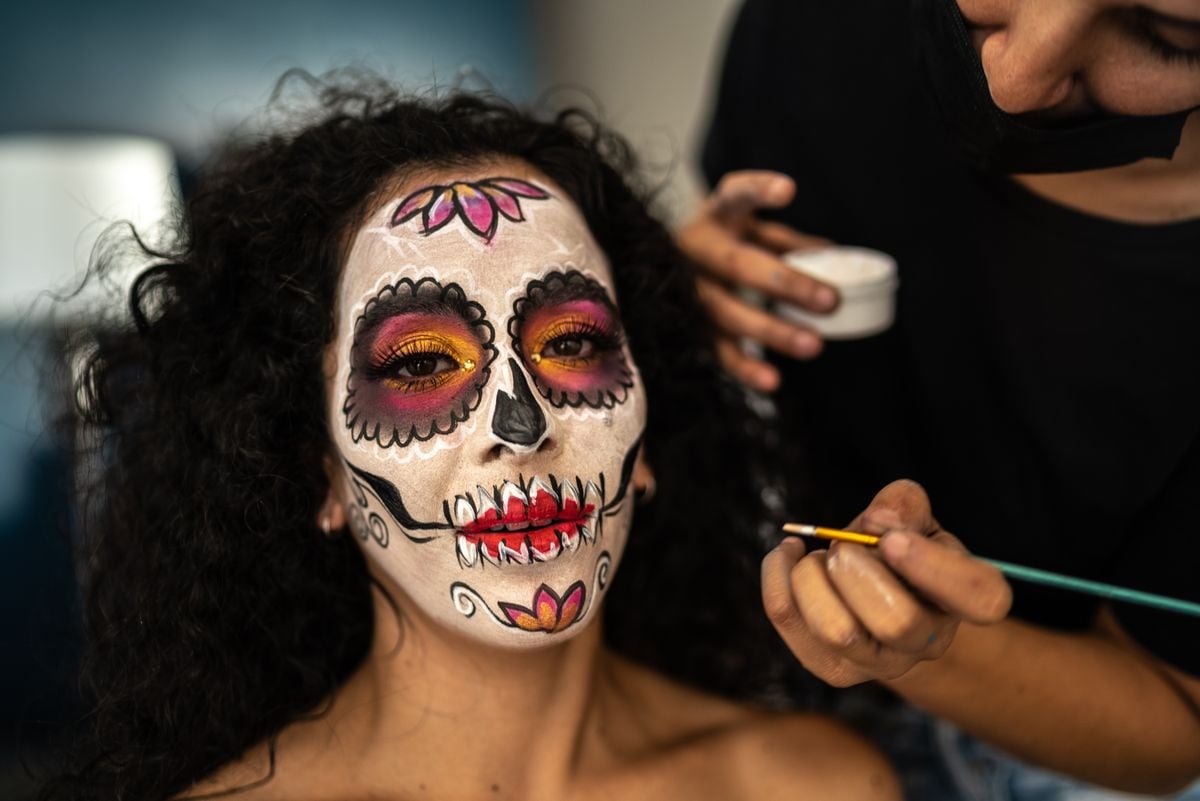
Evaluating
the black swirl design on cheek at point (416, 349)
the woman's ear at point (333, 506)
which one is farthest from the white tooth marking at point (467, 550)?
the woman's ear at point (333, 506)

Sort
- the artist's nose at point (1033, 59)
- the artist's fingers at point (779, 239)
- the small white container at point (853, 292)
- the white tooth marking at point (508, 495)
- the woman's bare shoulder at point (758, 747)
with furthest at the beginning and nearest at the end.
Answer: the artist's fingers at point (779, 239), the small white container at point (853, 292), the woman's bare shoulder at point (758, 747), the white tooth marking at point (508, 495), the artist's nose at point (1033, 59)

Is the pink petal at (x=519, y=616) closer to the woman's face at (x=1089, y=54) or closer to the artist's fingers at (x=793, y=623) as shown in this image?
the artist's fingers at (x=793, y=623)

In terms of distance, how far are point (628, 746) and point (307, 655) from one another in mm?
405

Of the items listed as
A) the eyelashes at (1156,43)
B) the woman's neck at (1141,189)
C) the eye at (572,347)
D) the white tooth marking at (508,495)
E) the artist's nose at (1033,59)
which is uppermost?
the eyelashes at (1156,43)

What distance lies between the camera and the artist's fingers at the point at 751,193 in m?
1.51

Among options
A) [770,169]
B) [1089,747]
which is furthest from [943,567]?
[770,169]

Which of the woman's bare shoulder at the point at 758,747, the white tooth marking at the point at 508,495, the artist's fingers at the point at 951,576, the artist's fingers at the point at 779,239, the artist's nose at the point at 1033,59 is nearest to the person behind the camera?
the artist's fingers at the point at 951,576

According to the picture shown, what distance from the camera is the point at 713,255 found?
1.56 metres

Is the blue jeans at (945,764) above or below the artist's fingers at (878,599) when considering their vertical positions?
below

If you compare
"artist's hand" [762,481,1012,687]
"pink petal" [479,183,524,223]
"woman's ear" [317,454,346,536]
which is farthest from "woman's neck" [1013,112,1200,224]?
"woman's ear" [317,454,346,536]

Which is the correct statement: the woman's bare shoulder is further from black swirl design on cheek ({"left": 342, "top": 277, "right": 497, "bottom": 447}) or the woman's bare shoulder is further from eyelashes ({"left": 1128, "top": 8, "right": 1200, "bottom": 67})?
eyelashes ({"left": 1128, "top": 8, "right": 1200, "bottom": 67})

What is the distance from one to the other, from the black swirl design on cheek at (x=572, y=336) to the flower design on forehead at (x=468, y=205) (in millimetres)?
87

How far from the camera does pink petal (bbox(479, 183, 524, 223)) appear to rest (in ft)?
4.07

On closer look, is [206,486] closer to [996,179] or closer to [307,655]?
[307,655]
